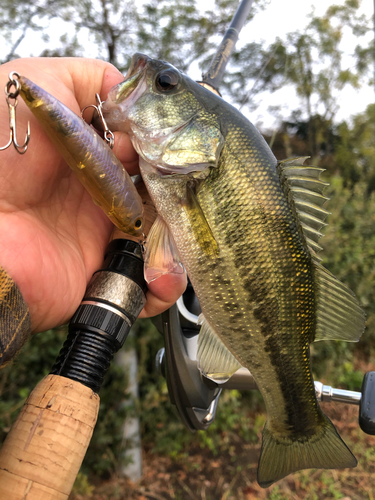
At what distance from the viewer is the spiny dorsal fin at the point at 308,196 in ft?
4.33

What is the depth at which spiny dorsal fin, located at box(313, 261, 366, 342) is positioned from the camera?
52.9 inches

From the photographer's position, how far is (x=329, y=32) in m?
11.5

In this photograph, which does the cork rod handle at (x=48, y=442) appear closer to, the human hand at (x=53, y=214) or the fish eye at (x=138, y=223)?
the human hand at (x=53, y=214)

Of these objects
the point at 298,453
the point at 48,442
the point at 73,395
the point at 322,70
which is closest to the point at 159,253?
the point at 73,395

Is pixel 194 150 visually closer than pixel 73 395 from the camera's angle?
No

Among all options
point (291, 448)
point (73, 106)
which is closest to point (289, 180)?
point (73, 106)

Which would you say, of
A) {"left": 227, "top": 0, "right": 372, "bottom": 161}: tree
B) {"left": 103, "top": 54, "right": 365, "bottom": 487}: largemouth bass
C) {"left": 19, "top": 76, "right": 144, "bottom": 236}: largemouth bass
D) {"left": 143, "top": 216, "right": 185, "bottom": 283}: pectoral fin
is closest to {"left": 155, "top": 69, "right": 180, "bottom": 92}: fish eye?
{"left": 103, "top": 54, "right": 365, "bottom": 487}: largemouth bass

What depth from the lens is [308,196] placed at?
1.34 metres

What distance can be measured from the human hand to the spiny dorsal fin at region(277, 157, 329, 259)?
1.76 ft

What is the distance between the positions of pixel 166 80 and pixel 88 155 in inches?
17.5

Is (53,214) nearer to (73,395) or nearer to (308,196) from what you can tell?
(73,395)

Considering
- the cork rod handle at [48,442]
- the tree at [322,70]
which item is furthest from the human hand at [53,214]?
the tree at [322,70]

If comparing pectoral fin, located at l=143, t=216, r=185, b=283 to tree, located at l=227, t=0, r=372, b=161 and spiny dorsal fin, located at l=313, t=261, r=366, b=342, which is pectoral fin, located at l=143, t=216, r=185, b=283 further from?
tree, located at l=227, t=0, r=372, b=161

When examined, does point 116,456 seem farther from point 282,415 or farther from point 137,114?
point 137,114
